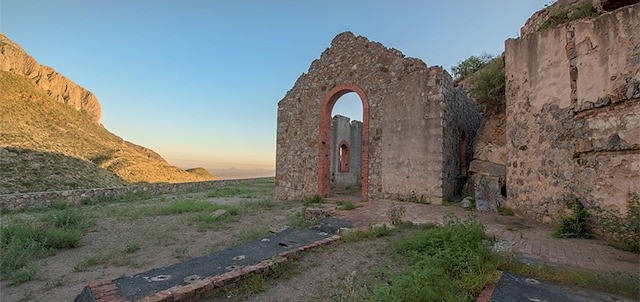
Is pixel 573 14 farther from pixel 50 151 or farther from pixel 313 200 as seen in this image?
pixel 50 151

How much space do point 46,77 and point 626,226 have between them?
5592cm

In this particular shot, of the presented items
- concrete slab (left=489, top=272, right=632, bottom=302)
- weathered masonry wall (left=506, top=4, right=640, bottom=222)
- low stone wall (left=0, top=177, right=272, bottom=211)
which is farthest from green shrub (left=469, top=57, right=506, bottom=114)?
low stone wall (left=0, top=177, right=272, bottom=211)

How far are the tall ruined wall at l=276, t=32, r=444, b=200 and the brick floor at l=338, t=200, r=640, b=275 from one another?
1611mm

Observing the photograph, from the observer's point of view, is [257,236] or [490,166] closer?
[257,236]

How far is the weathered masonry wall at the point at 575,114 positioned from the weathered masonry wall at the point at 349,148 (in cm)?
1214

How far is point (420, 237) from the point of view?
487 centimetres

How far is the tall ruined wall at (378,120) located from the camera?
29.8 ft

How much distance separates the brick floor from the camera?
3961mm

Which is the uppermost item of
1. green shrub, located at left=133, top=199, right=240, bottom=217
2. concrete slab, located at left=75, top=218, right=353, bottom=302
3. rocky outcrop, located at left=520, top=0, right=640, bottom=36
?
rocky outcrop, located at left=520, top=0, right=640, bottom=36

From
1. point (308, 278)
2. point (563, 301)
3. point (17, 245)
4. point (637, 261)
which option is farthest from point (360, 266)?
point (17, 245)

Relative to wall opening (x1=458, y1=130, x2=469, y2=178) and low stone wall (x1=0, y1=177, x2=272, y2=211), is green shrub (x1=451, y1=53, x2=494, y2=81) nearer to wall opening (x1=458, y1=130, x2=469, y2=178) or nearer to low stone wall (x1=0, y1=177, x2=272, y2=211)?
wall opening (x1=458, y1=130, x2=469, y2=178)

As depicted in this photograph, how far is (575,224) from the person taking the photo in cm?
543

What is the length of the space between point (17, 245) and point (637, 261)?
978 centimetres

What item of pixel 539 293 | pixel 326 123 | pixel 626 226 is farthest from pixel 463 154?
pixel 539 293
